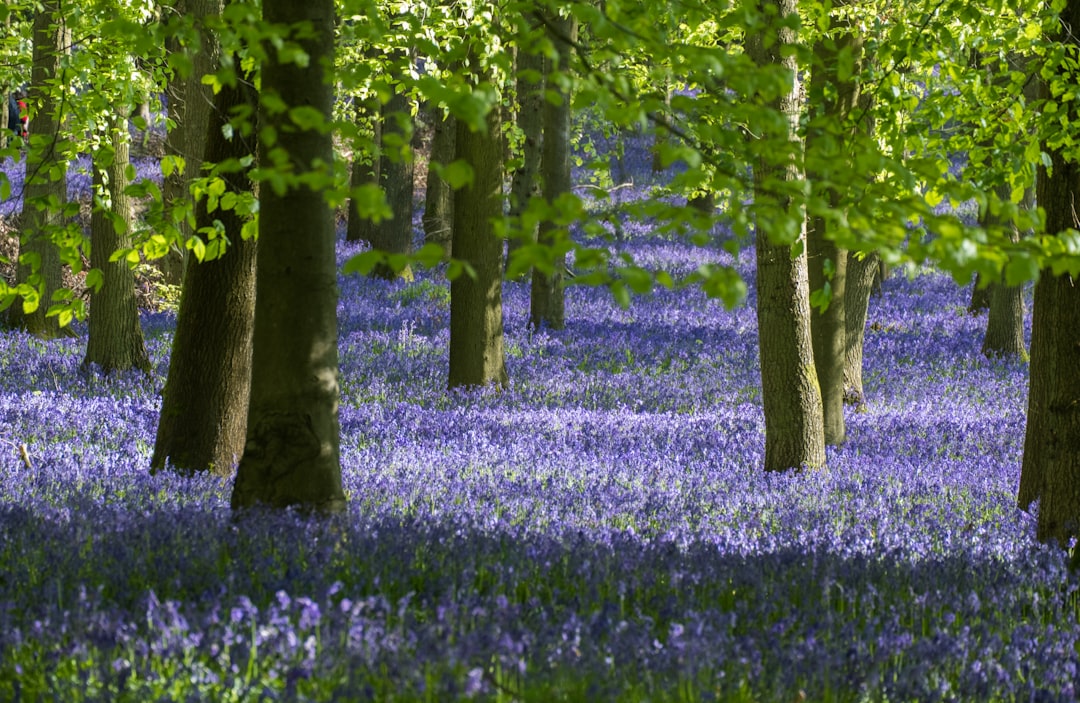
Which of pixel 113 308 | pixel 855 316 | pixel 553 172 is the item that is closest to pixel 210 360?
pixel 113 308

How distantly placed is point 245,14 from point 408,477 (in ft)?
13.4

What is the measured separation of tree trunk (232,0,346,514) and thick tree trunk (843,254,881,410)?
29.8 ft

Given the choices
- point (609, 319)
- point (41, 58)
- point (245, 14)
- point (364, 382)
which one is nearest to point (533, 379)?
point (364, 382)

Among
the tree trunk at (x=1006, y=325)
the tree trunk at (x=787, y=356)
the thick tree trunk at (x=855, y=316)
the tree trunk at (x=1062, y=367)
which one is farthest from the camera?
the tree trunk at (x=1006, y=325)

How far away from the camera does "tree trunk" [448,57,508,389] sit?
11961 millimetres

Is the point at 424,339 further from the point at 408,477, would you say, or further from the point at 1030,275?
the point at 1030,275

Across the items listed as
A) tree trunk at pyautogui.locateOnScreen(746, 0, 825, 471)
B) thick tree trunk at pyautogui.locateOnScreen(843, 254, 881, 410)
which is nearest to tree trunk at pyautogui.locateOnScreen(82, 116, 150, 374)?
tree trunk at pyautogui.locateOnScreen(746, 0, 825, 471)

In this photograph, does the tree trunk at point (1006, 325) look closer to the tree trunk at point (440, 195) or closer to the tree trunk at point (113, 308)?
the tree trunk at point (440, 195)

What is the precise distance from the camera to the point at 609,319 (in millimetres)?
19578

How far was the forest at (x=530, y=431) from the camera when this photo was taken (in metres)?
3.25

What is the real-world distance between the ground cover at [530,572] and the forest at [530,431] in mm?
24

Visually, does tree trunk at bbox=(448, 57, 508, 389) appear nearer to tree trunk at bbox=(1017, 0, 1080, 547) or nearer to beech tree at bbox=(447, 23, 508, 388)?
beech tree at bbox=(447, 23, 508, 388)

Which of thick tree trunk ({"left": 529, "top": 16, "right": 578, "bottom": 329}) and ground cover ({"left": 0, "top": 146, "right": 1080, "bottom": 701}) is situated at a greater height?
thick tree trunk ({"left": 529, "top": 16, "right": 578, "bottom": 329})

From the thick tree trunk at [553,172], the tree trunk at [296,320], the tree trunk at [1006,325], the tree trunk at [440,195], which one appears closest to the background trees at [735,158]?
the tree trunk at [296,320]
